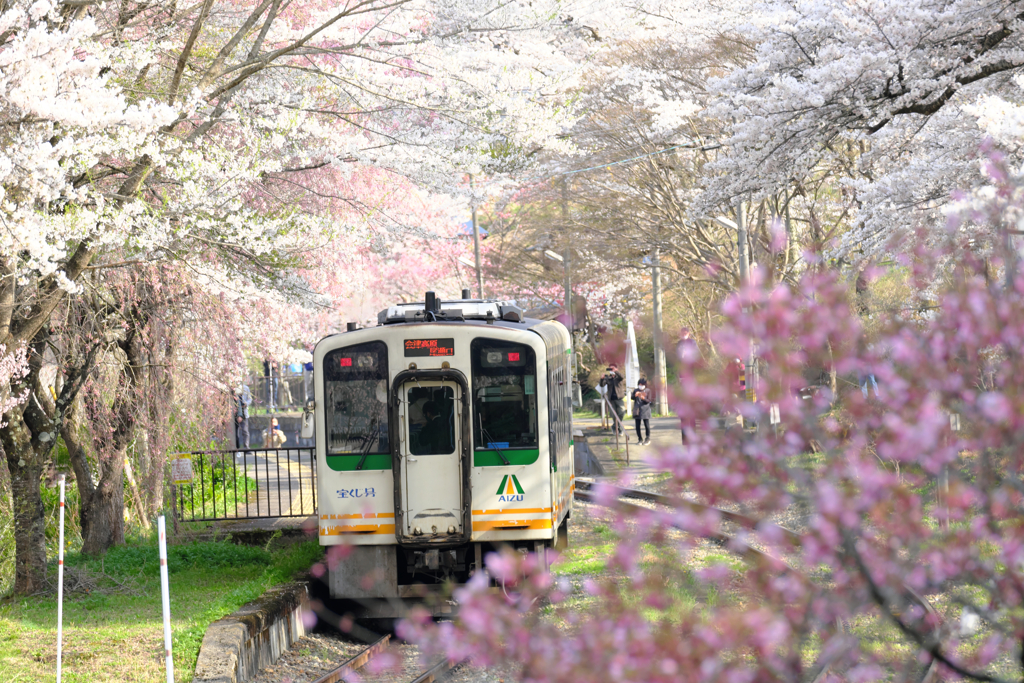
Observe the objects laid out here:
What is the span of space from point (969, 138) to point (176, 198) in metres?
6.61

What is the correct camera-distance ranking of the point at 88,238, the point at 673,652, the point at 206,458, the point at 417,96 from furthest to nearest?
the point at 206,458 → the point at 417,96 → the point at 88,238 → the point at 673,652

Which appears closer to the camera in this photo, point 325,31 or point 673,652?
point 673,652

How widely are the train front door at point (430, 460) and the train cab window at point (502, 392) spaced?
0.20 m

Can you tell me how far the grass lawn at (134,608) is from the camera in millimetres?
7191

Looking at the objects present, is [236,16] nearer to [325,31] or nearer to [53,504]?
[325,31]

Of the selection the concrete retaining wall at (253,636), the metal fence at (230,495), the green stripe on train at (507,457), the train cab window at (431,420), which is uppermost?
the train cab window at (431,420)

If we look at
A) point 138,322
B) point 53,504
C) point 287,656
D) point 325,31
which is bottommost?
point 287,656

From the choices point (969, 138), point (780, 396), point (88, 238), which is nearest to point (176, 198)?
point (88, 238)

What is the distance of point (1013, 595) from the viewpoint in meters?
2.13

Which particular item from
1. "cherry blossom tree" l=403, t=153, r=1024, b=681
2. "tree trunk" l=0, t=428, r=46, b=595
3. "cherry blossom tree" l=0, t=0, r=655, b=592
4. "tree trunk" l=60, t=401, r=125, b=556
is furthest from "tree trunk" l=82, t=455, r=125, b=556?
"cherry blossom tree" l=403, t=153, r=1024, b=681

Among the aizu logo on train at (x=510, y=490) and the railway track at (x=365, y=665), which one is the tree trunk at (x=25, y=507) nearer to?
the railway track at (x=365, y=665)

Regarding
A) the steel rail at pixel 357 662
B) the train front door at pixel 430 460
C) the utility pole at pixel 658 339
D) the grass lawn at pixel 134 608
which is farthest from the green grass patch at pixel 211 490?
the utility pole at pixel 658 339

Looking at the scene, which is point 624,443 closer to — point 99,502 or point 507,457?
point 99,502

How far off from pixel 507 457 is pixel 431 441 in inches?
27.7
